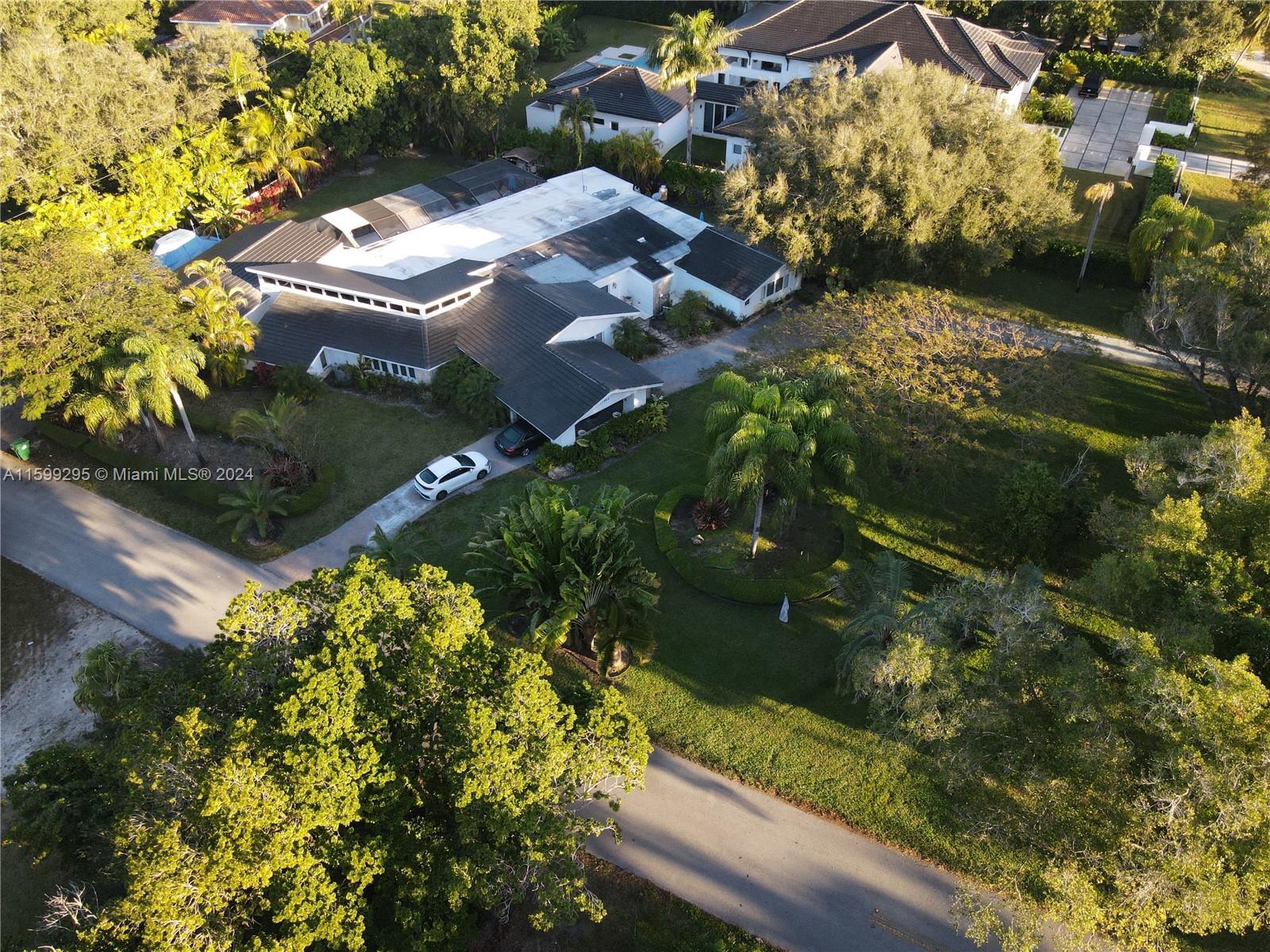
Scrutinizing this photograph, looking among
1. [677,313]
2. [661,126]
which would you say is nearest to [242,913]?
[677,313]

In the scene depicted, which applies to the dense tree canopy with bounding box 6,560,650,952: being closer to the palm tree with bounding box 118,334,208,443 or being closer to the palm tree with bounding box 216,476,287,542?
the palm tree with bounding box 216,476,287,542

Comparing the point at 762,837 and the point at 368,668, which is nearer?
the point at 368,668

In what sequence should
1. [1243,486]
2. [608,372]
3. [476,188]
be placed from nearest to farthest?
[1243,486], [608,372], [476,188]

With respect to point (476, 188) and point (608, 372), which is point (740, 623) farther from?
point (476, 188)

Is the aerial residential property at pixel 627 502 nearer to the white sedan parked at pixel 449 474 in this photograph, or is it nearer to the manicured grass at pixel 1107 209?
the white sedan parked at pixel 449 474

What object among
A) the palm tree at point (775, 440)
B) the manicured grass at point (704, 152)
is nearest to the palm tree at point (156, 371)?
the palm tree at point (775, 440)

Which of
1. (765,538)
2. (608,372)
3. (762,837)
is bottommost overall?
(762,837)

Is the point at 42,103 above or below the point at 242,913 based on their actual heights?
above
